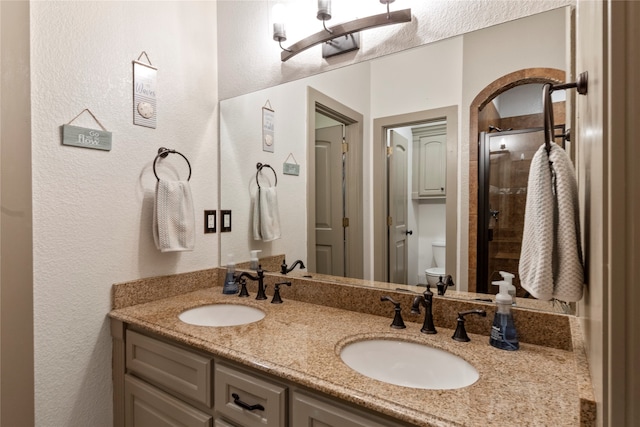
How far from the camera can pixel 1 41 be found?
1054mm

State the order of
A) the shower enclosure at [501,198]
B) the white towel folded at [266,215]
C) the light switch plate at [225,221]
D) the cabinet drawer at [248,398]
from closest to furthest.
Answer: the cabinet drawer at [248,398] < the shower enclosure at [501,198] < the white towel folded at [266,215] < the light switch plate at [225,221]

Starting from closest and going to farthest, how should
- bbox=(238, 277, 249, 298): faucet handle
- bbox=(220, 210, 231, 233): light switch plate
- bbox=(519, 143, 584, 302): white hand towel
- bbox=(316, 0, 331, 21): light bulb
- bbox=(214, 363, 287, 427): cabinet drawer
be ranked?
bbox=(519, 143, 584, 302): white hand towel → bbox=(214, 363, 287, 427): cabinet drawer → bbox=(316, 0, 331, 21): light bulb → bbox=(238, 277, 249, 298): faucet handle → bbox=(220, 210, 231, 233): light switch plate

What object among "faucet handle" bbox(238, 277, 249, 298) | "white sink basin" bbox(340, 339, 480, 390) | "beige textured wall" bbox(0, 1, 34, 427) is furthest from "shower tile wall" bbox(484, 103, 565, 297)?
"beige textured wall" bbox(0, 1, 34, 427)

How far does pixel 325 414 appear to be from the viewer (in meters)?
0.79

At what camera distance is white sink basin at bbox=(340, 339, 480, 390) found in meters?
0.91

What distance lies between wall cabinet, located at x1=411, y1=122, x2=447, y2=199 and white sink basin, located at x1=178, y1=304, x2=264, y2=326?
2.73 feet

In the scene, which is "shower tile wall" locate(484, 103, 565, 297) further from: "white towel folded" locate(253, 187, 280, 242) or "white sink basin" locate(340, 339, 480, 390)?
"white towel folded" locate(253, 187, 280, 242)

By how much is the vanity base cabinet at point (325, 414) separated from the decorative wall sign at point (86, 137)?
46.5 inches

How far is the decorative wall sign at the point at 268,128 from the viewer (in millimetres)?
1679

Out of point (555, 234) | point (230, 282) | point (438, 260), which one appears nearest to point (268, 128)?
point (230, 282)

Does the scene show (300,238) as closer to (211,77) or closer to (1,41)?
(211,77)

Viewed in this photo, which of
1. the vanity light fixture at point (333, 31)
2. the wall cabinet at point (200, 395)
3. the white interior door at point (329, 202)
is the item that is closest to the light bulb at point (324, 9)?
the vanity light fixture at point (333, 31)

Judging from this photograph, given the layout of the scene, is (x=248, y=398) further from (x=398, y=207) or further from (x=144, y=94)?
(x=144, y=94)

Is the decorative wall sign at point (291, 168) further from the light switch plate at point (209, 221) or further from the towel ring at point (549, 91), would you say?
the towel ring at point (549, 91)
